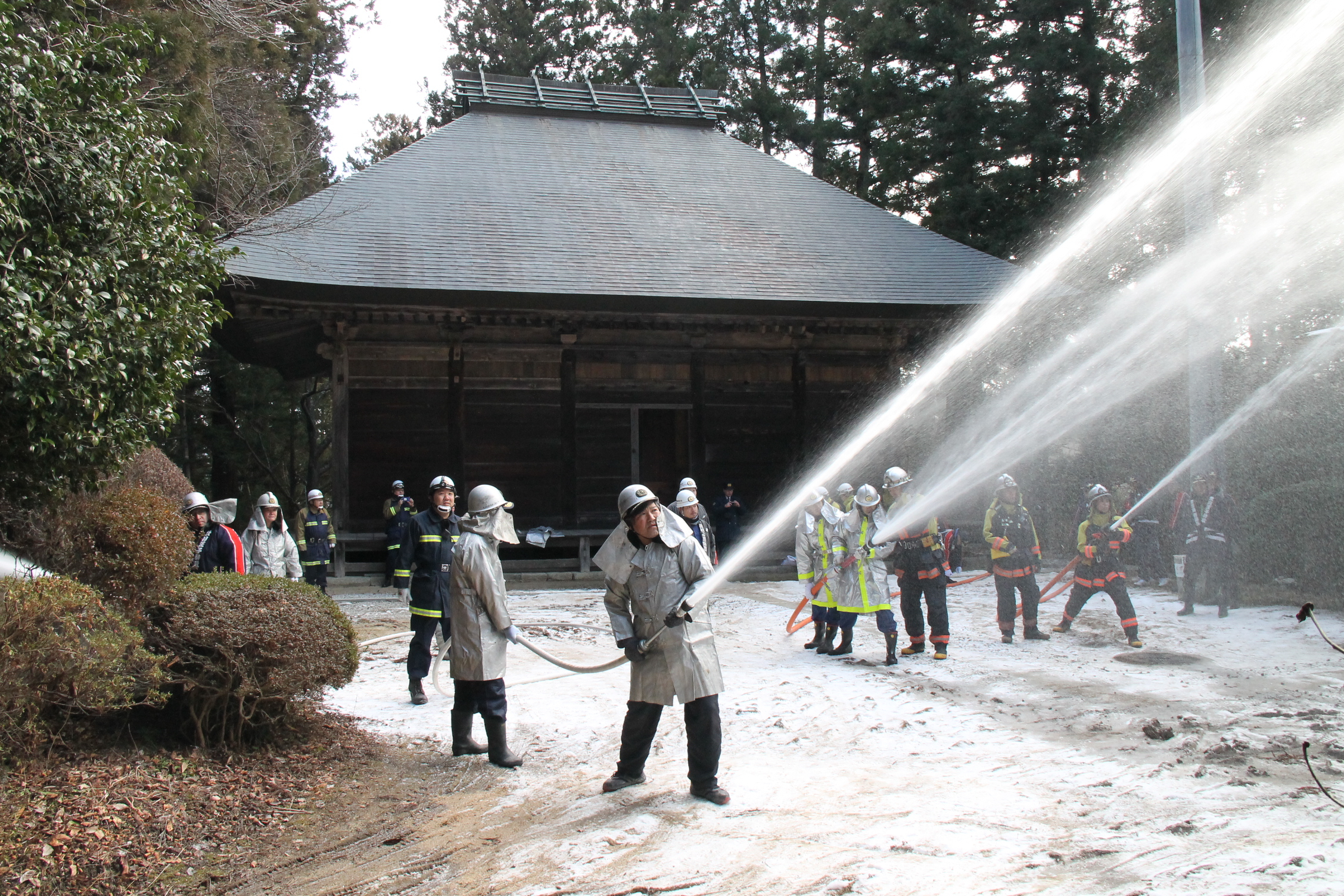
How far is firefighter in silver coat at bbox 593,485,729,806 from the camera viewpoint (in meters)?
4.74

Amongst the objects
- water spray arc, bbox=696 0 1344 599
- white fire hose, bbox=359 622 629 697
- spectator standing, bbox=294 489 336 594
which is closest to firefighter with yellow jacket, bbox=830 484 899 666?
white fire hose, bbox=359 622 629 697

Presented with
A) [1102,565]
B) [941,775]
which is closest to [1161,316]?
[1102,565]

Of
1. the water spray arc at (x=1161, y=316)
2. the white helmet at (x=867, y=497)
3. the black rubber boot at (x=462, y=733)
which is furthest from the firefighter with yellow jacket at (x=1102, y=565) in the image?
the black rubber boot at (x=462, y=733)

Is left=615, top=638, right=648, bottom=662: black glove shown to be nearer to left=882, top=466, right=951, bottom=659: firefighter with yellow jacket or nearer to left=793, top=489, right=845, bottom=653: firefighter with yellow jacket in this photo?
left=793, top=489, right=845, bottom=653: firefighter with yellow jacket

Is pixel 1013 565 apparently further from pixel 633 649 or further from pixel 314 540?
pixel 314 540

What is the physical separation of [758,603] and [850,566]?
3.85 metres

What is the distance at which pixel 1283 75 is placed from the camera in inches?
662

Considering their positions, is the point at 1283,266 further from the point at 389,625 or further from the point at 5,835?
Answer: the point at 5,835

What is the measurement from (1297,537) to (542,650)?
31.0ft

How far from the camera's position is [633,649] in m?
4.81

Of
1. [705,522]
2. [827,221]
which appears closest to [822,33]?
[827,221]


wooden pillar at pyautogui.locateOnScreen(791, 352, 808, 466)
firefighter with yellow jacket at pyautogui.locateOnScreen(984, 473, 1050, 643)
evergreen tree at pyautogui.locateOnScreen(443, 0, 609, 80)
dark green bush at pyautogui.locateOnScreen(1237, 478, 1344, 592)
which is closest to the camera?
firefighter with yellow jacket at pyautogui.locateOnScreen(984, 473, 1050, 643)

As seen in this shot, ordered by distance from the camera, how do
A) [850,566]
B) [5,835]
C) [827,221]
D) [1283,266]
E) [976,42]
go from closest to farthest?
[5,835]
[850,566]
[1283,266]
[827,221]
[976,42]

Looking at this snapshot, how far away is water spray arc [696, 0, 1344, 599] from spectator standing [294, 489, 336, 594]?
5668 mm
